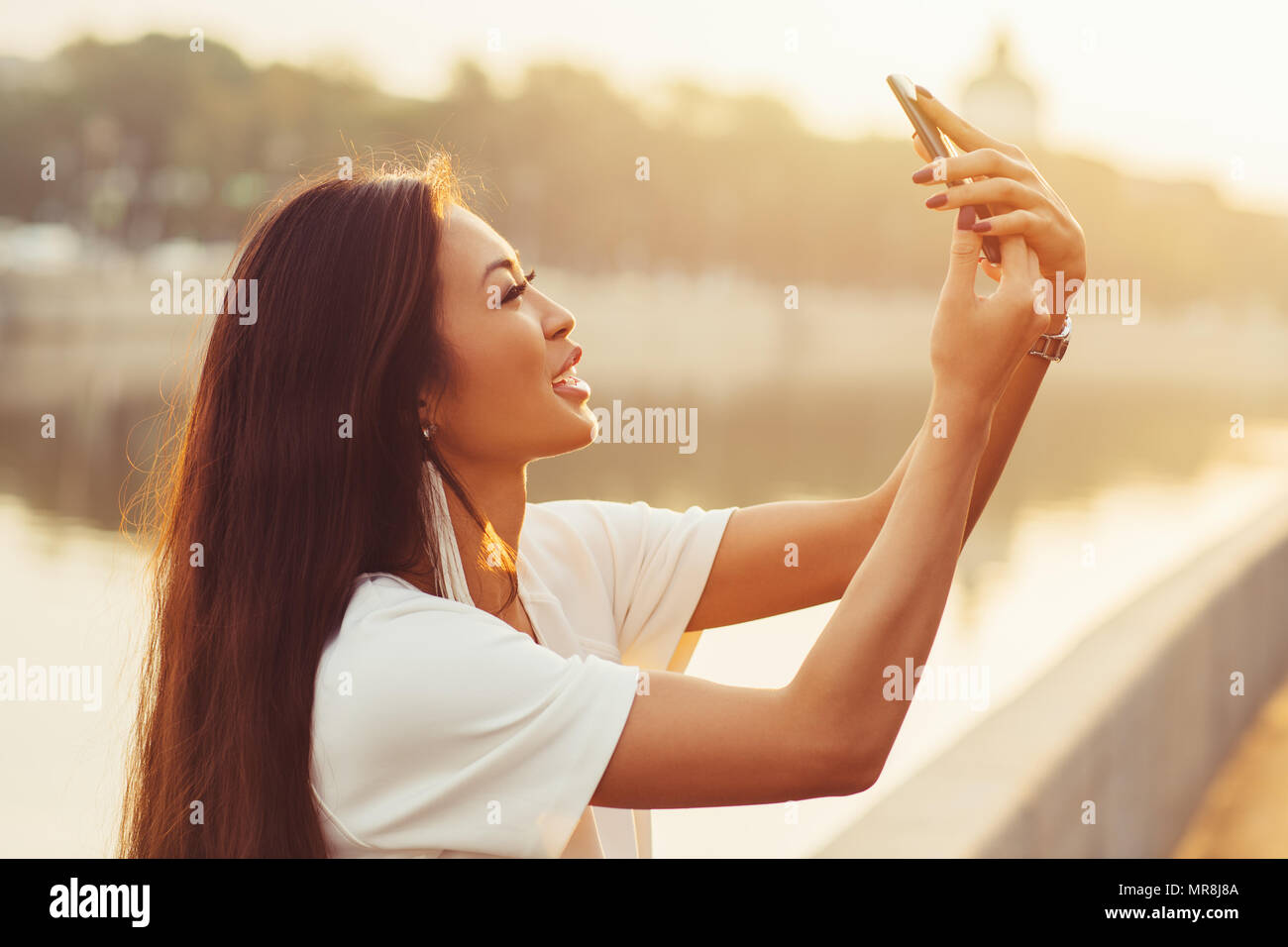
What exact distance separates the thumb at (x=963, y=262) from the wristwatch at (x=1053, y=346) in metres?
0.30

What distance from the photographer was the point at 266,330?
137cm

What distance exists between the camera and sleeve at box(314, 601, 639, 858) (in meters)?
1.17

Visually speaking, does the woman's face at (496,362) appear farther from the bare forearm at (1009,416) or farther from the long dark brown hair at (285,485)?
the bare forearm at (1009,416)

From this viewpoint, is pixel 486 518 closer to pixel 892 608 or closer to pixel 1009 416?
pixel 892 608

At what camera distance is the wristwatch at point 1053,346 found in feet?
5.16

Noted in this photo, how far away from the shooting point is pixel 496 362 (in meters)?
1.44

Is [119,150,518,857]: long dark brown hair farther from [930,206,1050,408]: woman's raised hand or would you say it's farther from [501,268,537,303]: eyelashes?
[930,206,1050,408]: woman's raised hand

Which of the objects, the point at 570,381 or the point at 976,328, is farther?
the point at 570,381

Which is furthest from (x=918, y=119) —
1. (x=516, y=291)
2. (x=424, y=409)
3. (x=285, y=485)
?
(x=285, y=485)

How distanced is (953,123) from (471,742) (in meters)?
0.81

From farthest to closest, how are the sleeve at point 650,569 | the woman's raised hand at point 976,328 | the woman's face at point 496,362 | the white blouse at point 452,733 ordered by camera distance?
the sleeve at point 650,569, the woman's face at point 496,362, the woman's raised hand at point 976,328, the white blouse at point 452,733

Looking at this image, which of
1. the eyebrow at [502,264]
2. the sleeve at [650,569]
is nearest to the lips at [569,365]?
the eyebrow at [502,264]
